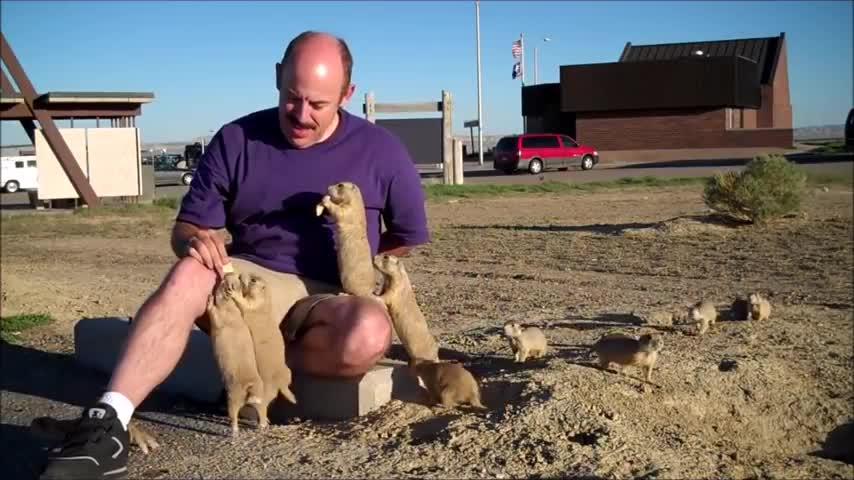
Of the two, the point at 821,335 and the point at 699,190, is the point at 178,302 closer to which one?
the point at 821,335

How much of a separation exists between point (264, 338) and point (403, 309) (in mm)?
698

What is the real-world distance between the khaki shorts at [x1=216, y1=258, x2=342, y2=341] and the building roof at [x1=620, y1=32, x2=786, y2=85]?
34844 mm

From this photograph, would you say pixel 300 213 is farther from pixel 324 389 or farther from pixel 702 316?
pixel 702 316

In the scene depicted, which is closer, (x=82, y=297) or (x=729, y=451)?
(x=729, y=451)

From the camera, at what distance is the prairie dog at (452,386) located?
390 centimetres

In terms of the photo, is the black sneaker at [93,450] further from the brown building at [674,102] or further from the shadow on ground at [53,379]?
the brown building at [674,102]

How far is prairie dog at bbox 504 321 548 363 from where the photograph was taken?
4.71 m

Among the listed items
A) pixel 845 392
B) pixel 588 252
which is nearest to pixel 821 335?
pixel 845 392

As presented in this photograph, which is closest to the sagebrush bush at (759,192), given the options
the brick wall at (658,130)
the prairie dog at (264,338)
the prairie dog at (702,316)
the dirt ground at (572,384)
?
the dirt ground at (572,384)

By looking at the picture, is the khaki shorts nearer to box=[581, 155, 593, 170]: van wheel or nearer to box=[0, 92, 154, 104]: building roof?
box=[0, 92, 154, 104]: building roof

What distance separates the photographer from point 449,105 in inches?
1011

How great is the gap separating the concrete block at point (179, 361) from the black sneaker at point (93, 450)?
2.65ft

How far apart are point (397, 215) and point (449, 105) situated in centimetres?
2171

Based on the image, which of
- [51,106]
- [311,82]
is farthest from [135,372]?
[51,106]
